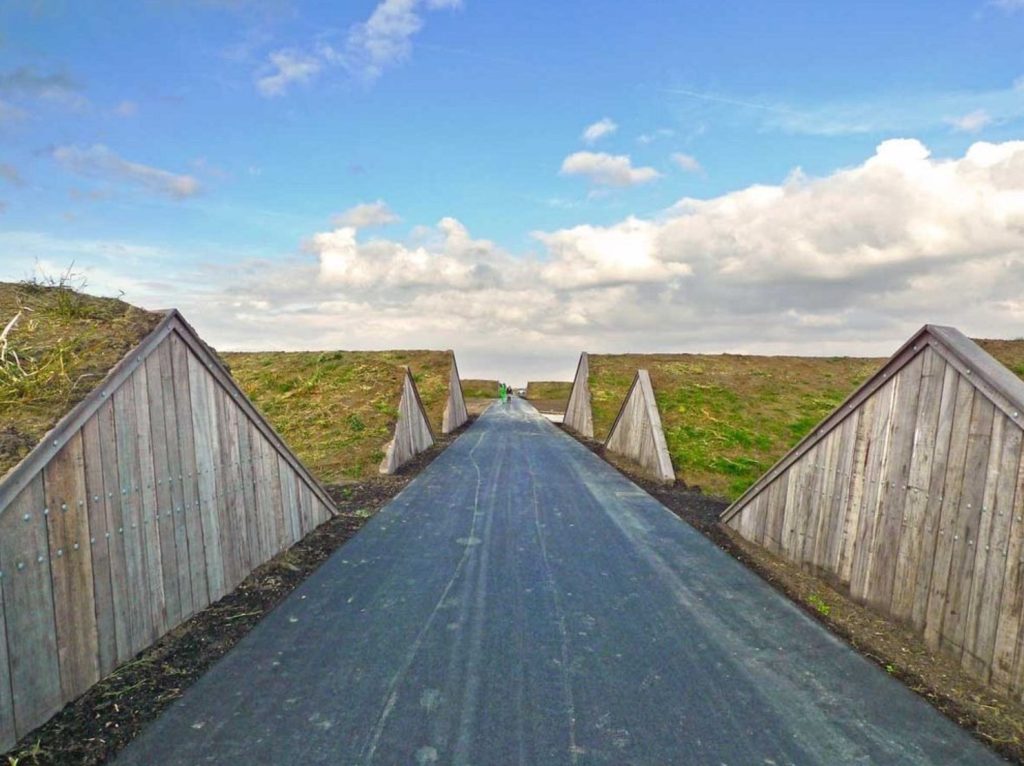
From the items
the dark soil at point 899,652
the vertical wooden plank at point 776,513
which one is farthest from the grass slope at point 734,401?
the dark soil at point 899,652

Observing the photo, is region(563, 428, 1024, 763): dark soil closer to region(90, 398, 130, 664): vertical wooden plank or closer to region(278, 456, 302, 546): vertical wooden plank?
region(278, 456, 302, 546): vertical wooden plank

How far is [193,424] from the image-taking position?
5918 millimetres

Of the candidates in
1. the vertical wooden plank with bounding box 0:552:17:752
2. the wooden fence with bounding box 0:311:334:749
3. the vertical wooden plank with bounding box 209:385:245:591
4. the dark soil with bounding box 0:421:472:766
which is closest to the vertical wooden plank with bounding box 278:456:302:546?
the dark soil with bounding box 0:421:472:766

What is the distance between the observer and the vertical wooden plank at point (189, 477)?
18.5 feet

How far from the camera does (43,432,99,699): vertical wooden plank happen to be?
4.01m

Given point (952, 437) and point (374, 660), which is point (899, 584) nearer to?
point (952, 437)

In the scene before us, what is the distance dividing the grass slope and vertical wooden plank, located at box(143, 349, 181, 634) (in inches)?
414

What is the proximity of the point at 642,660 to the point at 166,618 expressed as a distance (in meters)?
4.48

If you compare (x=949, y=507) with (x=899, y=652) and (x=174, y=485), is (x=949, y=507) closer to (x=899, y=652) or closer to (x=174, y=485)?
(x=899, y=652)

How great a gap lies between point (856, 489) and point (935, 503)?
112cm

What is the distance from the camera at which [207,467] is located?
611 centimetres

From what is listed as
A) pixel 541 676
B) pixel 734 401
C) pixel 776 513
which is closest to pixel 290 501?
pixel 541 676

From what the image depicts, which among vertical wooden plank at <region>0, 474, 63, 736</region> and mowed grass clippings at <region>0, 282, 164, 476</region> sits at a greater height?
mowed grass clippings at <region>0, 282, 164, 476</region>

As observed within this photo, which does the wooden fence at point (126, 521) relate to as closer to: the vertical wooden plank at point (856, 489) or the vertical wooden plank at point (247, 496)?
the vertical wooden plank at point (247, 496)
